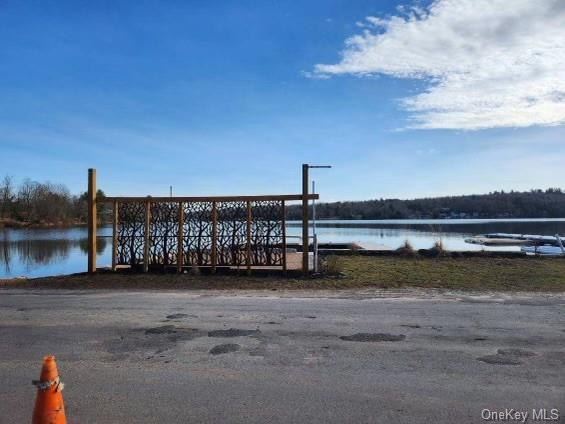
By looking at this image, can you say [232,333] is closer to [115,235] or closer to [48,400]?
[48,400]

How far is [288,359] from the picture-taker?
5.91 meters

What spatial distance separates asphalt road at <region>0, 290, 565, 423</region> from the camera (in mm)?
4457

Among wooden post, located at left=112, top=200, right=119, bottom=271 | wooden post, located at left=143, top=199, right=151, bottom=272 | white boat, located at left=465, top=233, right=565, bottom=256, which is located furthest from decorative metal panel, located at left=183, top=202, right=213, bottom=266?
white boat, located at left=465, top=233, right=565, bottom=256

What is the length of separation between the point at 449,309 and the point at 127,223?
1029cm

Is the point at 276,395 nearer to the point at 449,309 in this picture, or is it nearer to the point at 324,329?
the point at 324,329

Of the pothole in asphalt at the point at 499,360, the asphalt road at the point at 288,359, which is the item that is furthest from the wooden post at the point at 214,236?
the pothole in asphalt at the point at 499,360

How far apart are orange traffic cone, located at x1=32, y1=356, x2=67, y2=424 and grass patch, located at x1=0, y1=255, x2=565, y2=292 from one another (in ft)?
28.7

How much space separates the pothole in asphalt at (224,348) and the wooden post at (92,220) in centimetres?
991

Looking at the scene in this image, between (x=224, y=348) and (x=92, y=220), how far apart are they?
10671 millimetres

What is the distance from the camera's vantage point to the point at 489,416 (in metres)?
4.23

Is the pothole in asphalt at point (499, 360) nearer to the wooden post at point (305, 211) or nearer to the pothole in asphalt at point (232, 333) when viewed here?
the pothole in asphalt at point (232, 333)

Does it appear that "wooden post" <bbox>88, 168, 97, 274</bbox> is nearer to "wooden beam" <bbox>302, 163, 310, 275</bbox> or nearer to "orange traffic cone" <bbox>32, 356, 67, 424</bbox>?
"wooden beam" <bbox>302, 163, 310, 275</bbox>

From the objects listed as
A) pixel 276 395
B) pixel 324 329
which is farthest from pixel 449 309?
pixel 276 395

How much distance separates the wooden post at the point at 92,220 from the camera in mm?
15242
